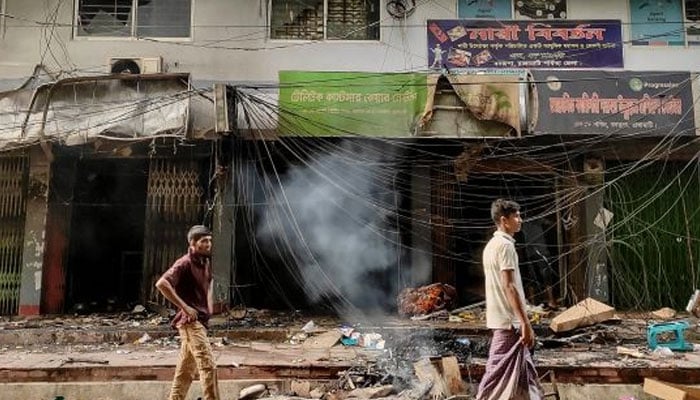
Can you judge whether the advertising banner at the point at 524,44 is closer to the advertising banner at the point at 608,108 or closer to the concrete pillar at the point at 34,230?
the advertising banner at the point at 608,108

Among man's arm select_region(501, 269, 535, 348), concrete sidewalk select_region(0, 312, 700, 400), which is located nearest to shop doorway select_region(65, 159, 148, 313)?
concrete sidewalk select_region(0, 312, 700, 400)

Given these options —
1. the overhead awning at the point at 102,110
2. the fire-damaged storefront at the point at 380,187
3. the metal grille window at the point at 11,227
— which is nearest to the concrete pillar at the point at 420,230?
the fire-damaged storefront at the point at 380,187

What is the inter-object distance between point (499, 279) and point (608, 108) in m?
6.95

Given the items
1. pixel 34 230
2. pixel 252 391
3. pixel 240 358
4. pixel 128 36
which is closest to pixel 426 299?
pixel 240 358

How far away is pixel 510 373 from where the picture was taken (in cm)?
432

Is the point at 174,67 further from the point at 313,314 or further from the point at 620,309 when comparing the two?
the point at 620,309

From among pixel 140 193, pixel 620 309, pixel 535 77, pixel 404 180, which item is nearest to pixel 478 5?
pixel 535 77

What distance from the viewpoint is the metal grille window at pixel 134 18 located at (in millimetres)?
10930

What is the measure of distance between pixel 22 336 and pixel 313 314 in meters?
5.05

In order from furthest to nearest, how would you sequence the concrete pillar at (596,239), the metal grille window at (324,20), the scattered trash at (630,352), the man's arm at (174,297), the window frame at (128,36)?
the metal grille window at (324,20), the window frame at (128,36), the concrete pillar at (596,239), the scattered trash at (630,352), the man's arm at (174,297)

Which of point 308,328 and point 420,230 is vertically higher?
point 420,230

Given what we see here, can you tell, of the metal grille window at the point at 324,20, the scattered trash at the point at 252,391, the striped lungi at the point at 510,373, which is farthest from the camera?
the metal grille window at the point at 324,20

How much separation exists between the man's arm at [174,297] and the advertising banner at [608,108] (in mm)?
7333

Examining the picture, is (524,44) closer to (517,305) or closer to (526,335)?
(517,305)
